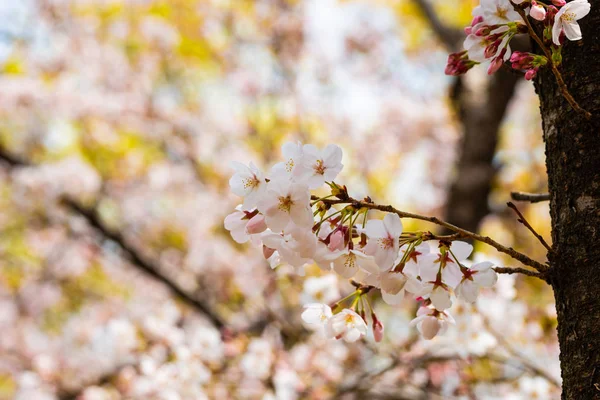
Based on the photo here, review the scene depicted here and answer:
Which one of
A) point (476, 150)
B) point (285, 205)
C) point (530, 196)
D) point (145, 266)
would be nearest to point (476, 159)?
point (476, 150)

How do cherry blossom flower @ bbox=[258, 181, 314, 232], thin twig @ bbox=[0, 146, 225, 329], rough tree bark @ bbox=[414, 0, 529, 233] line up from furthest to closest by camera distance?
thin twig @ bbox=[0, 146, 225, 329], rough tree bark @ bbox=[414, 0, 529, 233], cherry blossom flower @ bbox=[258, 181, 314, 232]

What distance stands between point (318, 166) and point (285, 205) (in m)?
0.10

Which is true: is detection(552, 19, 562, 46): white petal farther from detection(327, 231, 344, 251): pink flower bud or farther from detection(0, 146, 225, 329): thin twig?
detection(0, 146, 225, 329): thin twig

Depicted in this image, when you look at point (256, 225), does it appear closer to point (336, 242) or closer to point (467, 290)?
point (336, 242)

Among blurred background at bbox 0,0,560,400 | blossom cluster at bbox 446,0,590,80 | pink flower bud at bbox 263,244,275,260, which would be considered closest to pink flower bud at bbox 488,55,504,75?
blossom cluster at bbox 446,0,590,80

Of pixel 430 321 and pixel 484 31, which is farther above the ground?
pixel 484 31

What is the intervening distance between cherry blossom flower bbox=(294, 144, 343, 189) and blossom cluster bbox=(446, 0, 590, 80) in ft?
0.99

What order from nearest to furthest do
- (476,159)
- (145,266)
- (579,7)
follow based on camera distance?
(579,7), (476,159), (145,266)

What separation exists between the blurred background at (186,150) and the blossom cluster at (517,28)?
10.6 feet

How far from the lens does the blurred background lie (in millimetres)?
4750

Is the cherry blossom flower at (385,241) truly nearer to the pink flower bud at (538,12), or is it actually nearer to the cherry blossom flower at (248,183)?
the cherry blossom flower at (248,183)

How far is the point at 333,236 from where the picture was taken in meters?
0.92

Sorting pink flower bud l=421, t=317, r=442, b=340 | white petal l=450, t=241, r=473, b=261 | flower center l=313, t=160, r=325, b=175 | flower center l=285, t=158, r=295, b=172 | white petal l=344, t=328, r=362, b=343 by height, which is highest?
flower center l=285, t=158, r=295, b=172

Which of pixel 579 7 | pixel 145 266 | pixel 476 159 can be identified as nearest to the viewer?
pixel 579 7
